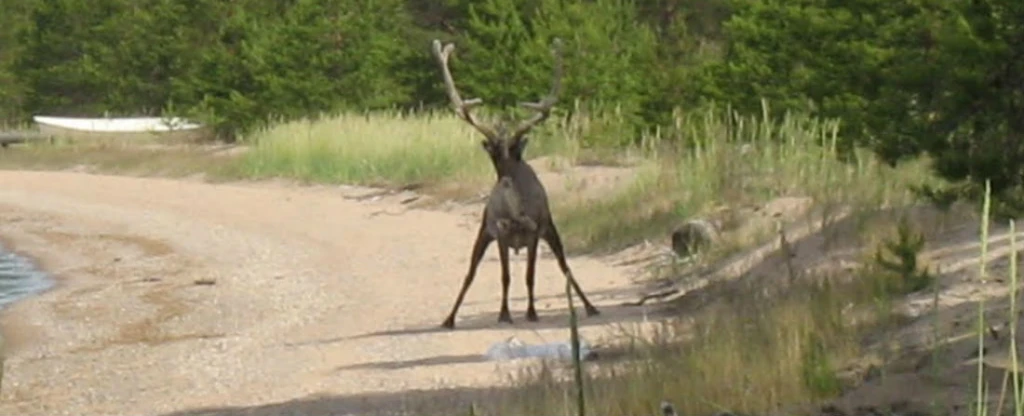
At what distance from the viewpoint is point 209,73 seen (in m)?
52.7

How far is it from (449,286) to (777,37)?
360 inches

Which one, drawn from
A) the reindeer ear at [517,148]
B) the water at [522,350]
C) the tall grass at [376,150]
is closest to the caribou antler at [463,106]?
the reindeer ear at [517,148]

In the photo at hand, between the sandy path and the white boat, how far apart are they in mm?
15118

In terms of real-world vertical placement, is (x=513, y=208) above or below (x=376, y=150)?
above

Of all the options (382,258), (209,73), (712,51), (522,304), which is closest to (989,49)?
(522,304)

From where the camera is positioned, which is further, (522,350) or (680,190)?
(680,190)

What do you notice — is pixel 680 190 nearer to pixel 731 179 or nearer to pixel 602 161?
pixel 731 179

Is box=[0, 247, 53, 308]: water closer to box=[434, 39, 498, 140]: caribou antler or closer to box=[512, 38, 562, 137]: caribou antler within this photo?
box=[434, 39, 498, 140]: caribou antler

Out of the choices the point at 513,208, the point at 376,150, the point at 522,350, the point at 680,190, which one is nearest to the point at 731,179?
the point at 680,190

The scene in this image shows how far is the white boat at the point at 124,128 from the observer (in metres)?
51.2

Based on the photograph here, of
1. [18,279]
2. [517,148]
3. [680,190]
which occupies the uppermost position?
[517,148]

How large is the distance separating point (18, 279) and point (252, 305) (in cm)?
636

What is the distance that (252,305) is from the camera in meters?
20.7

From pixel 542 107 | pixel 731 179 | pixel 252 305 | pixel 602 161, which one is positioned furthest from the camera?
pixel 602 161
